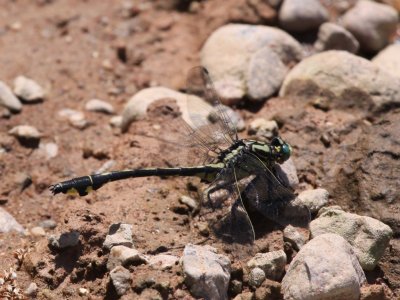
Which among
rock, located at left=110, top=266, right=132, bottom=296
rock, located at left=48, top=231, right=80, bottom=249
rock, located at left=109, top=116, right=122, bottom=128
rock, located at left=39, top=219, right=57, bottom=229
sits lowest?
rock, located at left=39, top=219, right=57, bottom=229

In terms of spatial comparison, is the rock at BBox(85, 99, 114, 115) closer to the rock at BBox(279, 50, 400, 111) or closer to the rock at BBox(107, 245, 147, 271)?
the rock at BBox(279, 50, 400, 111)

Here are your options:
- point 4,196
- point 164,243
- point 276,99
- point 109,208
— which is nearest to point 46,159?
point 4,196

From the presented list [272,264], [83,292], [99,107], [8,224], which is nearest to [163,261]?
[83,292]

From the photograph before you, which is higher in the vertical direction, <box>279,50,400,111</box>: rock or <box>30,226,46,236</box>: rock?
<box>279,50,400,111</box>: rock

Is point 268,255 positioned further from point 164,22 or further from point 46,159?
point 164,22

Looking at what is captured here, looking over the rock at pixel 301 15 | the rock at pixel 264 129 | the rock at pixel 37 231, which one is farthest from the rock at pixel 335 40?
the rock at pixel 37 231

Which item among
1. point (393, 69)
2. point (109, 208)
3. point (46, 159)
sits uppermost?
point (393, 69)

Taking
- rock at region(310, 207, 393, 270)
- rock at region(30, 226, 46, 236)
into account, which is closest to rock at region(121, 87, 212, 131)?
rock at region(30, 226, 46, 236)
